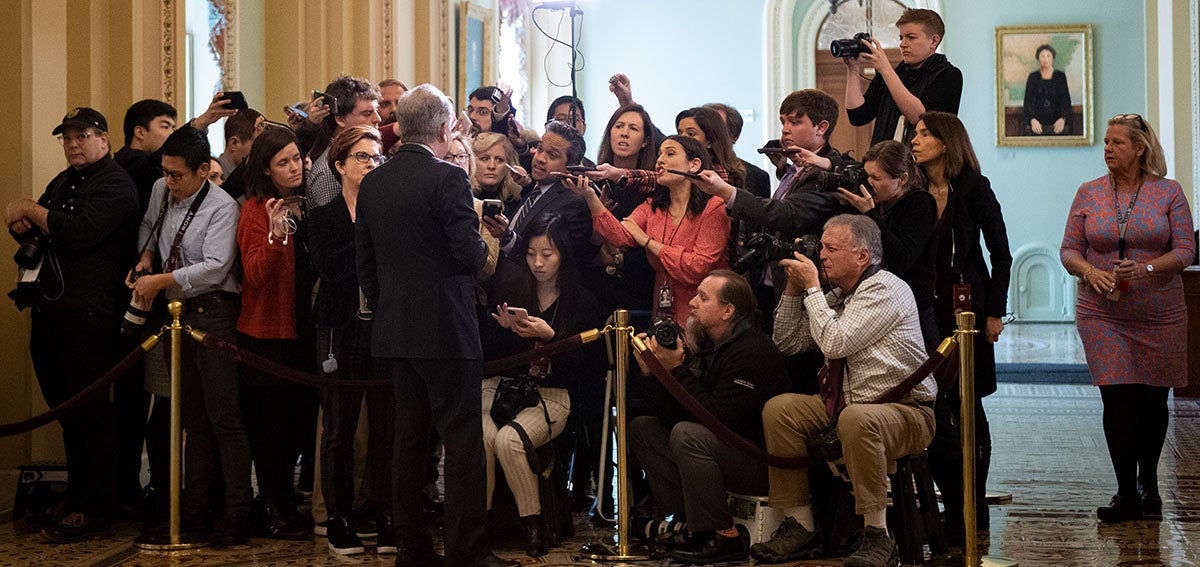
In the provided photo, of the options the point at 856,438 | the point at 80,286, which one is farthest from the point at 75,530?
the point at 856,438

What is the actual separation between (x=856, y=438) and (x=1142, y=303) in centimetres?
187

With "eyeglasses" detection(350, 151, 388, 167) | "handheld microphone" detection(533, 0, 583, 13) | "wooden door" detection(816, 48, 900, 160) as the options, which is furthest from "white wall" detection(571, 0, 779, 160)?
"eyeglasses" detection(350, 151, 388, 167)

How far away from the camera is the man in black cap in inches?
237

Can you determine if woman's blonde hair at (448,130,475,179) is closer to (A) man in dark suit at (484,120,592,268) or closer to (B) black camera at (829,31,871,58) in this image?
(A) man in dark suit at (484,120,592,268)

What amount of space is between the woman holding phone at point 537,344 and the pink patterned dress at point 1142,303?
2.19 m

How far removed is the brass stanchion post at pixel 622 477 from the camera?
18.0ft

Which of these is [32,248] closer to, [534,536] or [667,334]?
[534,536]

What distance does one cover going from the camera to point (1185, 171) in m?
12.6

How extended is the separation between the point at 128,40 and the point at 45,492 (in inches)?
93.9

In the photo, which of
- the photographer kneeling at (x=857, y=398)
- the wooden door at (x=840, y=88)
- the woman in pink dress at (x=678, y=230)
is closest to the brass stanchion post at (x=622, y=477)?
the woman in pink dress at (x=678, y=230)

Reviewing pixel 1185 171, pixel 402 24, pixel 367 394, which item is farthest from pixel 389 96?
pixel 1185 171

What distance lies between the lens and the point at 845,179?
5676 mm

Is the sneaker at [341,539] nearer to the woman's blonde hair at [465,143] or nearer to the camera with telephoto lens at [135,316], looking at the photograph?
the camera with telephoto lens at [135,316]

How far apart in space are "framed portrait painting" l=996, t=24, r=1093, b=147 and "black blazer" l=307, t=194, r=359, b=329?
12.6 meters
